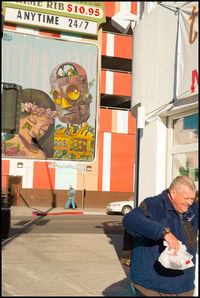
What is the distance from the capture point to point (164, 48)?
24.6 feet

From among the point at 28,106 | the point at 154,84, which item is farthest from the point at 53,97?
the point at 154,84

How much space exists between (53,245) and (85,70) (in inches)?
878

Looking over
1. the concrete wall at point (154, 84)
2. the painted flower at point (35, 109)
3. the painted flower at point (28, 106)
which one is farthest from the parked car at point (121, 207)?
the concrete wall at point (154, 84)

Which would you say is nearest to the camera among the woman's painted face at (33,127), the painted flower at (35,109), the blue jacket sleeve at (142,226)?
the blue jacket sleeve at (142,226)

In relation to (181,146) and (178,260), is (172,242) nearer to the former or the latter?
(178,260)

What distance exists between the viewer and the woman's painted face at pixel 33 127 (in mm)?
30219

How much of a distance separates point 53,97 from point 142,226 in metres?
28.7

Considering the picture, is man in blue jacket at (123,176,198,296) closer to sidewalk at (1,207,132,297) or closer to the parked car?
sidewalk at (1,207,132,297)

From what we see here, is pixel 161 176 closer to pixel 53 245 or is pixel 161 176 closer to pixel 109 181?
pixel 53 245

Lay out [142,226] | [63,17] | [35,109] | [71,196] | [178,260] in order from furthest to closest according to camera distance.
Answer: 1. [63,17]
2. [35,109]
3. [71,196]
4. [142,226]
5. [178,260]

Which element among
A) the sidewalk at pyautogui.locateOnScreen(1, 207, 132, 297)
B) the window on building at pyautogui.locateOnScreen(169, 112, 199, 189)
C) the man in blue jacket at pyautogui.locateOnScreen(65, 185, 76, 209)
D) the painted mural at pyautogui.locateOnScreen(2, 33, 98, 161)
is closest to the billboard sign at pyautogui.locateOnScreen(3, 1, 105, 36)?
the painted mural at pyautogui.locateOnScreen(2, 33, 98, 161)

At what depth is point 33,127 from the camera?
30438 millimetres

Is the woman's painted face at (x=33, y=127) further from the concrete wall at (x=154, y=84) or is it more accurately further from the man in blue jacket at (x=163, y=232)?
the man in blue jacket at (x=163, y=232)

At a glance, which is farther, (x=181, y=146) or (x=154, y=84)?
(x=154, y=84)
